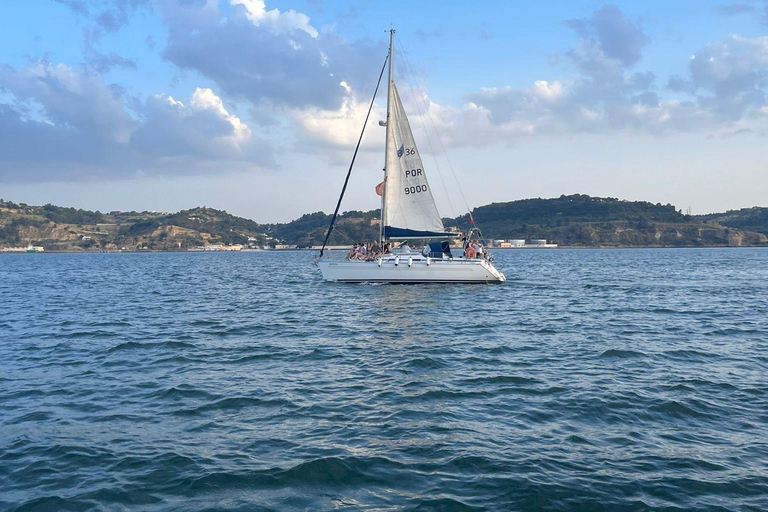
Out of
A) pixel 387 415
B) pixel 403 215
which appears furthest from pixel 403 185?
pixel 387 415

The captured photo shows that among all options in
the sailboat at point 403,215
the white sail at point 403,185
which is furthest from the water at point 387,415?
the white sail at point 403,185

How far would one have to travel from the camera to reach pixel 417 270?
31.8m

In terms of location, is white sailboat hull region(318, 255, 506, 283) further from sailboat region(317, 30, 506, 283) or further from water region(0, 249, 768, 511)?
water region(0, 249, 768, 511)

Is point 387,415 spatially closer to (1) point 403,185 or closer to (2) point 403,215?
(2) point 403,215

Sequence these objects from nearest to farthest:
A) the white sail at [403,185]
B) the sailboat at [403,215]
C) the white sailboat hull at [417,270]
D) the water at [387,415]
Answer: the water at [387,415]
the white sailboat hull at [417,270]
the sailboat at [403,215]
the white sail at [403,185]

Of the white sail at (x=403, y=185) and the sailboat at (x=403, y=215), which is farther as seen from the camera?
the white sail at (x=403, y=185)

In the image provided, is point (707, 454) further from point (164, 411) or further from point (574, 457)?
point (164, 411)

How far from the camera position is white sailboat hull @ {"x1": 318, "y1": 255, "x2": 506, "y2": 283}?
31.8m

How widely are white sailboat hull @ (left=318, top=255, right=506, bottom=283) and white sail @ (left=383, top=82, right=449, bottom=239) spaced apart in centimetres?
220

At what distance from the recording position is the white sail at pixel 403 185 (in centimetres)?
3297

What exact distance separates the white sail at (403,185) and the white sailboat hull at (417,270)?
2.20m

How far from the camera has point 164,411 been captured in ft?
31.1

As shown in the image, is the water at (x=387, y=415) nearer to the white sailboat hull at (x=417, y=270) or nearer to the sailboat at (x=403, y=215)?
the white sailboat hull at (x=417, y=270)

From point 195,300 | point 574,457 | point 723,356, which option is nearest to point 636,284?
point 723,356
